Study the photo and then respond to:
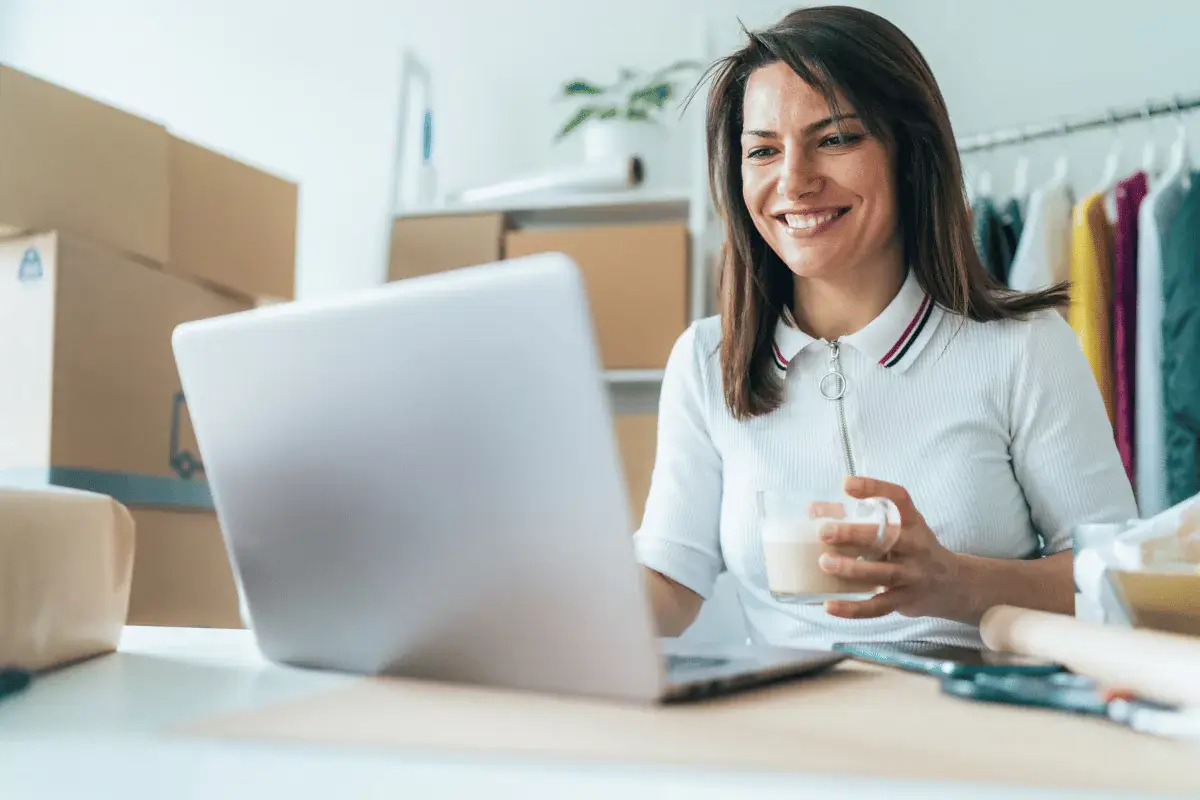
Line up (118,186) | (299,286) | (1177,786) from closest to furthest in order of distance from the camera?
(1177,786), (118,186), (299,286)

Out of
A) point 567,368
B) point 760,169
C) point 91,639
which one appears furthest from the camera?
point 760,169

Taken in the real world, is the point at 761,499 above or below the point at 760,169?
below

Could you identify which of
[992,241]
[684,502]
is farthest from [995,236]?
[684,502]

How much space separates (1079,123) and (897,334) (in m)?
1.03

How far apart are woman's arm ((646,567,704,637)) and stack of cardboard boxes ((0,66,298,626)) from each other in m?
0.87

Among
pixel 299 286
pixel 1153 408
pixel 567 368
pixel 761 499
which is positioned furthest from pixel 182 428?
pixel 1153 408

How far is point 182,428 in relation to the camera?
1.70 meters

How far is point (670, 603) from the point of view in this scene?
41.9 inches

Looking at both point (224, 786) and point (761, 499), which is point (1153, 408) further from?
point (224, 786)

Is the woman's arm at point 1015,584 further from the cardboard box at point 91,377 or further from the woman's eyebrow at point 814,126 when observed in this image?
the cardboard box at point 91,377

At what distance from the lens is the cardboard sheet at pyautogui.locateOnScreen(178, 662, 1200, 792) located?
1.05 feet

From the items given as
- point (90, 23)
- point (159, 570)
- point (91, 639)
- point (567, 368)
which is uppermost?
point (90, 23)

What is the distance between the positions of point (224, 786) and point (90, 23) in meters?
2.98

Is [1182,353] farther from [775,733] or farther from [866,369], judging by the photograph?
[775,733]
